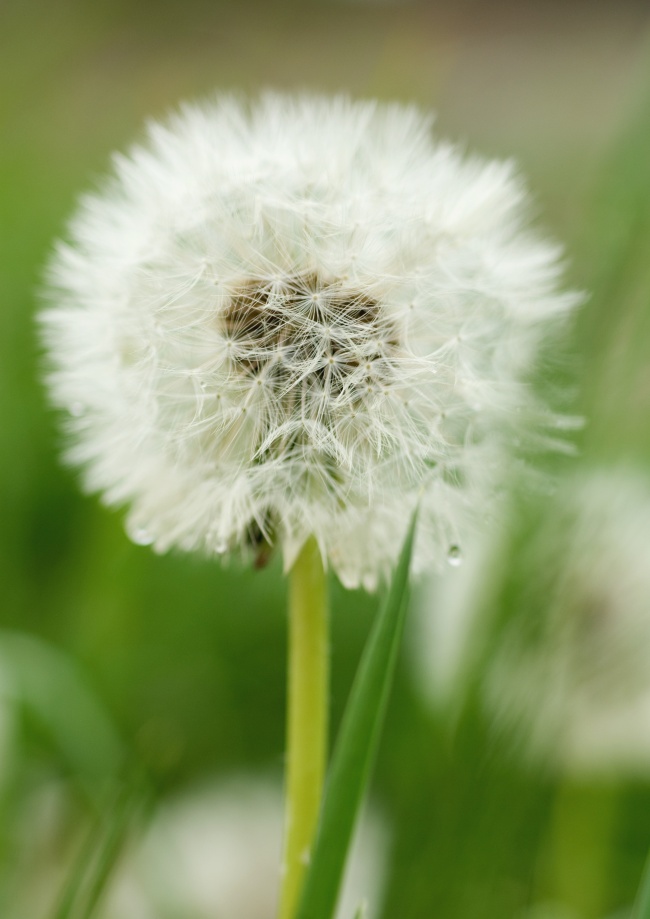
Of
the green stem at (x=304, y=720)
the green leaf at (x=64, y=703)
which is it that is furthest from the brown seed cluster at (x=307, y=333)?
the green leaf at (x=64, y=703)

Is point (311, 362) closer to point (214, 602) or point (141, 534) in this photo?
point (141, 534)

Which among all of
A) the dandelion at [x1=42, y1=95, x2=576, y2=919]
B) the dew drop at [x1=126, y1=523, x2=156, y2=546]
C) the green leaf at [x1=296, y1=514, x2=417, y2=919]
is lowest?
the green leaf at [x1=296, y1=514, x2=417, y2=919]

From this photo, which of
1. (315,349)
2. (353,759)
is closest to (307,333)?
(315,349)

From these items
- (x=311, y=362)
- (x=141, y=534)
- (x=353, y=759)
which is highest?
(x=311, y=362)

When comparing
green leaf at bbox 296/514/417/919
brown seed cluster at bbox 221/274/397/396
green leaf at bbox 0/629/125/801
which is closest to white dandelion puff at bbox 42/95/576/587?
brown seed cluster at bbox 221/274/397/396

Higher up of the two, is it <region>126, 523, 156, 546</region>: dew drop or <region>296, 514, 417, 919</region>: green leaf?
<region>126, 523, 156, 546</region>: dew drop

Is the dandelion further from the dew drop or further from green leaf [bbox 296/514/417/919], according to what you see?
green leaf [bbox 296/514/417/919]

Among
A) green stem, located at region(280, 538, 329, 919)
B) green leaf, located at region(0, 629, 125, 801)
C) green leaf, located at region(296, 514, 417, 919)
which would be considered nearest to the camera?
green leaf, located at region(296, 514, 417, 919)
